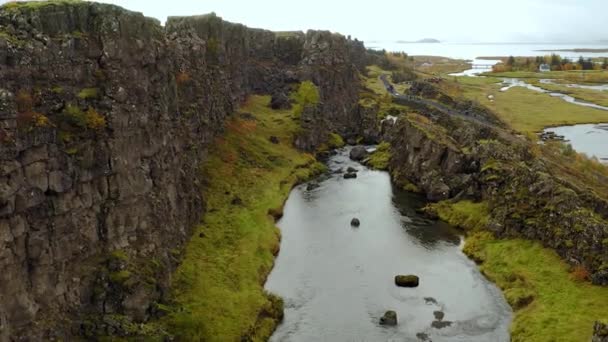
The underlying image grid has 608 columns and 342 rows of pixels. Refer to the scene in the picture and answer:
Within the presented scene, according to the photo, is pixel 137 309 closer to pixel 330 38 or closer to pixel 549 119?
pixel 330 38

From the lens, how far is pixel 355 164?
449ft

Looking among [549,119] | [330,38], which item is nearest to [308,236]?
[330,38]

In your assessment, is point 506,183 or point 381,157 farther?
point 381,157

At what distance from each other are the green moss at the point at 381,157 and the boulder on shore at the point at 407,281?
61.4 m

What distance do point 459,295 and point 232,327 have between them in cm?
2934

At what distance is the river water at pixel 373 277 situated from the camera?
61.7m

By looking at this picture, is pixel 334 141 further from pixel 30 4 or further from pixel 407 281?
pixel 30 4

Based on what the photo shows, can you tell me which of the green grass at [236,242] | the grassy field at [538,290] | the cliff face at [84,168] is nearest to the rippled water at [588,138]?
the grassy field at [538,290]

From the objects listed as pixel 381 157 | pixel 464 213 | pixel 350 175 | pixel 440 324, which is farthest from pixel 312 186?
pixel 440 324

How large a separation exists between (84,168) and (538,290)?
177 feet

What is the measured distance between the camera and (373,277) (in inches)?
2916

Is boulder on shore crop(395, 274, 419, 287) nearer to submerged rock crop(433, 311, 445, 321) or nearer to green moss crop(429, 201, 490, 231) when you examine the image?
submerged rock crop(433, 311, 445, 321)

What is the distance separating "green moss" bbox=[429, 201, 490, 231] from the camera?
9181 cm

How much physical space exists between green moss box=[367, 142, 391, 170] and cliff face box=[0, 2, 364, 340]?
66.2 metres
